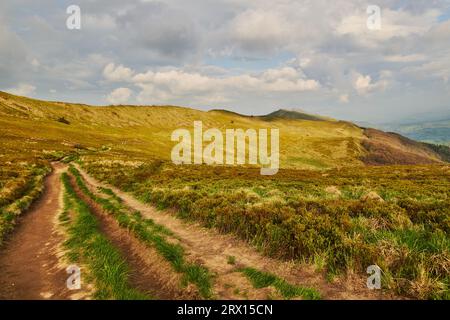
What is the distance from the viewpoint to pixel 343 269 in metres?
8.93

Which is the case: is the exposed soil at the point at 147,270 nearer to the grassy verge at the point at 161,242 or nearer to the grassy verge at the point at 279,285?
the grassy verge at the point at 161,242

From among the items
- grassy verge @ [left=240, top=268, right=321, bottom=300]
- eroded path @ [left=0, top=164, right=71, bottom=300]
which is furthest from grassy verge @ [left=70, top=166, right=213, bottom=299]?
eroded path @ [left=0, top=164, right=71, bottom=300]

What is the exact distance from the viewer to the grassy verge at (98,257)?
8.10m

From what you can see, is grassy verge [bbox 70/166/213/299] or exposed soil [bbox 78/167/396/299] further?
grassy verge [bbox 70/166/213/299]

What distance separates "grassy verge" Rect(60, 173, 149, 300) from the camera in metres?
8.10

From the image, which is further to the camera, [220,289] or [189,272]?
[189,272]

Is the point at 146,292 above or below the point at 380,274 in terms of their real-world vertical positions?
below

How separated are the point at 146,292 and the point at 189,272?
1.31m

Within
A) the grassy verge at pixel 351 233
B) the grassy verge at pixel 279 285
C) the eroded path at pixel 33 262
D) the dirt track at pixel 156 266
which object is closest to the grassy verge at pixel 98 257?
the dirt track at pixel 156 266

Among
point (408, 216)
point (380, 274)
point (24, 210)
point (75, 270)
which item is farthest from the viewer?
point (24, 210)

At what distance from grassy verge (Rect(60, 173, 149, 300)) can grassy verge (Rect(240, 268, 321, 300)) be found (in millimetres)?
3028

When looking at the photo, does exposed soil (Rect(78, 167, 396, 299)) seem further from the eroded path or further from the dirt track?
the eroded path

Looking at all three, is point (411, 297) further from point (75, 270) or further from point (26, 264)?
point (26, 264)
